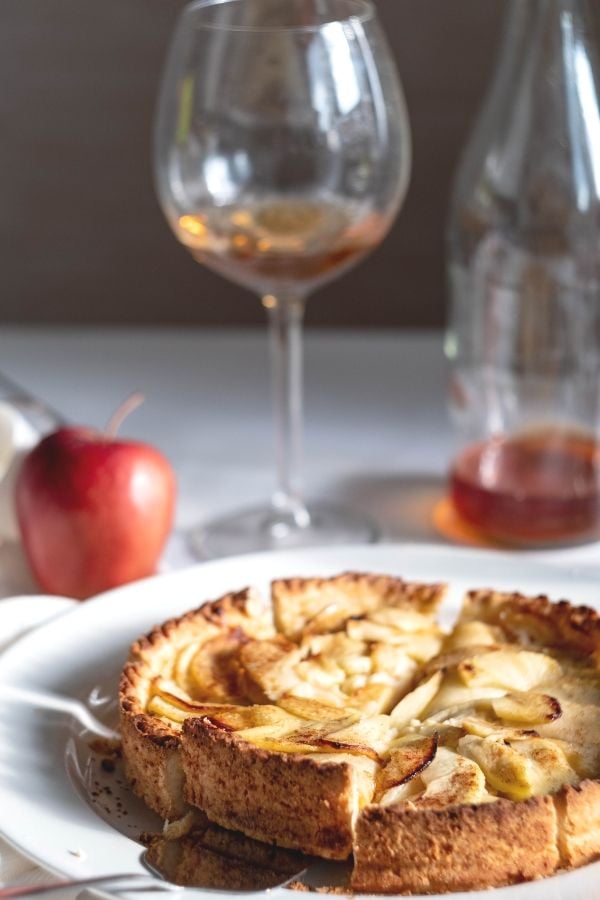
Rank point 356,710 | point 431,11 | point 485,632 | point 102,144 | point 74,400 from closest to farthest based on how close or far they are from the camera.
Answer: point 356,710
point 485,632
point 74,400
point 431,11
point 102,144

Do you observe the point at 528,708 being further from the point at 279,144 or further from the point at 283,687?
the point at 279,144

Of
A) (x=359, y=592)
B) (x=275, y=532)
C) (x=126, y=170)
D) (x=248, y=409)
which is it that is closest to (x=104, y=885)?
(x=359, y=592)

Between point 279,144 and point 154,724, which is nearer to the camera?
point 154,724

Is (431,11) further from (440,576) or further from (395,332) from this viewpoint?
(440,576)

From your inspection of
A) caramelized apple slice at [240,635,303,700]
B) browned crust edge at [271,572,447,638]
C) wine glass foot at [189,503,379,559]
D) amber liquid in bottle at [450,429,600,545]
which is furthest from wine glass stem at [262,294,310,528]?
caramelized apple slice at [240,635,303,700]

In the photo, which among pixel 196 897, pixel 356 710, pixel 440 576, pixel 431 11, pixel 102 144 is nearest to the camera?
pixel 196 897

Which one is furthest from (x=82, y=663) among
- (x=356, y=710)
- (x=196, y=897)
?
(x=196, y=897)

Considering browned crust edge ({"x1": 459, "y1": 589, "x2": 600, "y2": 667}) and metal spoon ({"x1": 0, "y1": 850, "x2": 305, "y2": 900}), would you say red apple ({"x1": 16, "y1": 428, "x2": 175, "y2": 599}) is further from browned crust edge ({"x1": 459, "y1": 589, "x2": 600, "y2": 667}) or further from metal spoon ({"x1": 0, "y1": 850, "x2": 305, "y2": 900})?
metal spoon ({"x1": 0, "y1": 850, "x2": 305, "y2": 900})

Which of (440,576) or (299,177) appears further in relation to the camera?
(299,177)
